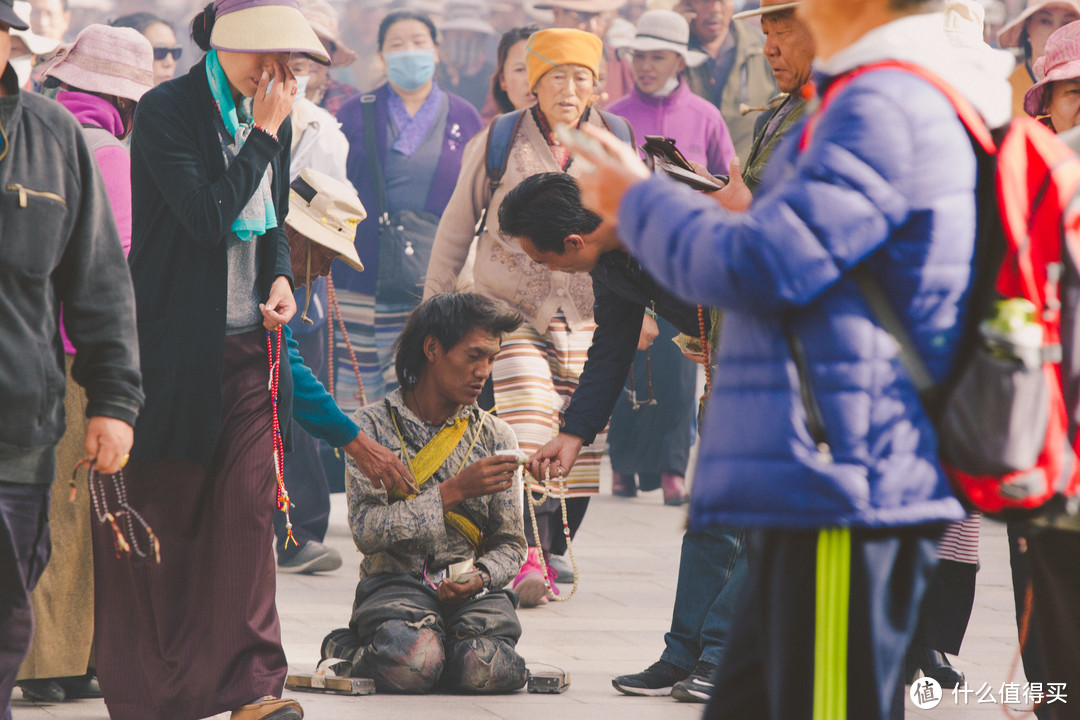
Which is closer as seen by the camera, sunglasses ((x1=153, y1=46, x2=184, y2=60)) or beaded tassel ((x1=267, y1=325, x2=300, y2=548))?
beaded tassel ((x1=267, y1=325, x2=300, y2=548))

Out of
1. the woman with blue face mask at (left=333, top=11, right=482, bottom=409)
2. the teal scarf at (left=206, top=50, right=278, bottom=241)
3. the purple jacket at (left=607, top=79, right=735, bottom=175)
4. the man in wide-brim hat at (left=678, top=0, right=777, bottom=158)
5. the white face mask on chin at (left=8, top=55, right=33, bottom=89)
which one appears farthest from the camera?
the man in wide-brim hat at (left=678, top=0, right=777, bottom=158)

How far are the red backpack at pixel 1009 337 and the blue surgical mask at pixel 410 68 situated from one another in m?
7.75

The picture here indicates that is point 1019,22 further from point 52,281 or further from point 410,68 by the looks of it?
point 52,281

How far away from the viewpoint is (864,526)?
8.23 ft

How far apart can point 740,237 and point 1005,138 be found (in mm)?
504

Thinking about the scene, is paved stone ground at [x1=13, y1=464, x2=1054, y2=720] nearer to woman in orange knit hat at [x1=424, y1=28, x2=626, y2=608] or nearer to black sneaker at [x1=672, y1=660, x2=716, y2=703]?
black sneaker at [x1=672, y1=660, x2=716, y2=703]

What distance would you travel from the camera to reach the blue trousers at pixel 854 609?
255 cm

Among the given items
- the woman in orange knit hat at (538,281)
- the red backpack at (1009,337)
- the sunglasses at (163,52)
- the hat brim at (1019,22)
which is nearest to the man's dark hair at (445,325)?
the woman in orange knit hat at (538,281)

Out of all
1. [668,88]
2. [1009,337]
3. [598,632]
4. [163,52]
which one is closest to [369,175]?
[668,88]

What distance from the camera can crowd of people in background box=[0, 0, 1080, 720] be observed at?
99.1 inches

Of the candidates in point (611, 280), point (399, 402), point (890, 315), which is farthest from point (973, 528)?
point (890, 315)

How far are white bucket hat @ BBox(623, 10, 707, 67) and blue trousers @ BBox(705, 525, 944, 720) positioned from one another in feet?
26.3

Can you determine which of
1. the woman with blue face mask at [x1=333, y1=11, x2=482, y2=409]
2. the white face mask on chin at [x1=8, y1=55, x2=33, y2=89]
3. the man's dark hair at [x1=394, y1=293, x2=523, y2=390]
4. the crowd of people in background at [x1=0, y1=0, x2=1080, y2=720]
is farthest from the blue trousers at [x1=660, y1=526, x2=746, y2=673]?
the woman with blue face mask at [x1=333, y1=11, x2=482, y2=409]

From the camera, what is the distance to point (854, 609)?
2.55 meters
